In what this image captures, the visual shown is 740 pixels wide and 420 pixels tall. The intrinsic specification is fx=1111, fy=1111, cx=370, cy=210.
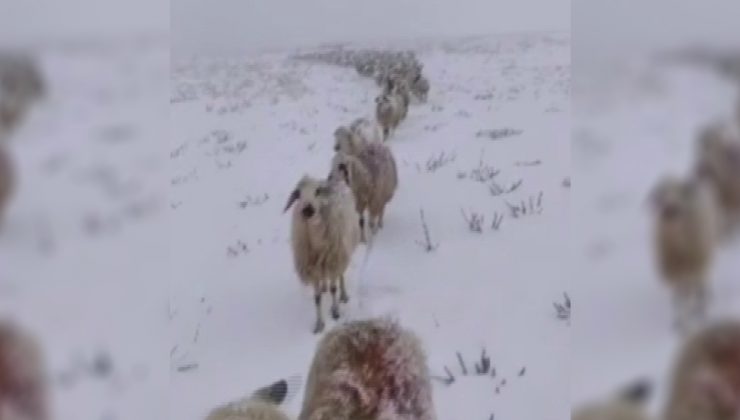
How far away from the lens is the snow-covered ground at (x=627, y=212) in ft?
4.34

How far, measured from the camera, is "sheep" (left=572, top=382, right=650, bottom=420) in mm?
1332

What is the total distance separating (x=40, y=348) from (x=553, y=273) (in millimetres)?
694

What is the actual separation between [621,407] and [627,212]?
0.24 metres

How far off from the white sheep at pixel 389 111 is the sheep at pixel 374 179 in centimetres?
3

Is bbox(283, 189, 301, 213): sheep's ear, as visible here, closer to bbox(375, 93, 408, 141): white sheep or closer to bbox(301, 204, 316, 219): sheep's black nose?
bbox(301, 204, 316, 219): sheep's black nose

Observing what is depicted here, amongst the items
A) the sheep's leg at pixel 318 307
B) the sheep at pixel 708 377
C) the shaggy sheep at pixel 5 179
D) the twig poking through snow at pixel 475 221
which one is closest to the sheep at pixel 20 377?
the shaggy sheep at pixel 5 179

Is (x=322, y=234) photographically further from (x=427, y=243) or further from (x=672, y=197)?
(x=672, y=197)

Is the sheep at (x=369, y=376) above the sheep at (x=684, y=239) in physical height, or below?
below

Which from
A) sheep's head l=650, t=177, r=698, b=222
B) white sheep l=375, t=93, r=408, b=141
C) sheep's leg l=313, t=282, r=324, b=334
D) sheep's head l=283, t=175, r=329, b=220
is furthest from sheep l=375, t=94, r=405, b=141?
sheep's head l=650, t=177, r=698, b=222

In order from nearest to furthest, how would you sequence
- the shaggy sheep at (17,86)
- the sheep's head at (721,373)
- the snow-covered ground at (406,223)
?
the sheep's head at (721,373)
the snow-covered ground at (406,223)
the shaggy sheep at (17,86)

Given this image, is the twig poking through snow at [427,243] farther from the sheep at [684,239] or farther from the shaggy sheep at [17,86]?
the shaggy sheep at [17,86]

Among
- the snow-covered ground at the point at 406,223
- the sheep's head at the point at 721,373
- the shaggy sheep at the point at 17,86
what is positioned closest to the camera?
the sheep's head at the point at 721,373

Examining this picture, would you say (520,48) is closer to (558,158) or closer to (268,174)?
(558,158)

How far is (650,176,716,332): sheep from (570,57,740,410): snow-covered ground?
0.5 inches
